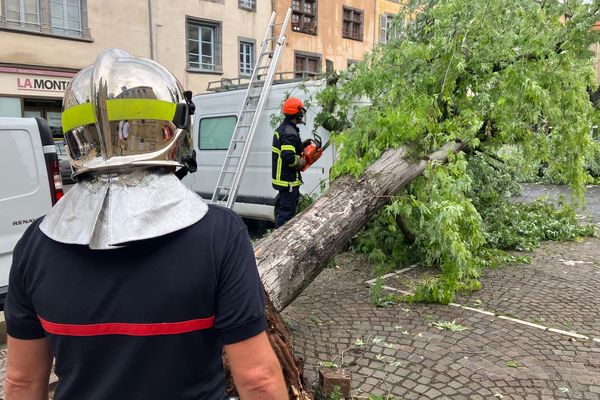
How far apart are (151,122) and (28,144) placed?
3.92 m

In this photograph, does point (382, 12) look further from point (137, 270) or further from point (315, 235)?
point (137, 270)

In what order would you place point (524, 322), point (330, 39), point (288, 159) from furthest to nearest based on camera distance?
point (330, 39) → point (288, 159) → point (524, 322)

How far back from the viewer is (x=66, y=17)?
15.3 metres

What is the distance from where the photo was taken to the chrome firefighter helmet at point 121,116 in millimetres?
1186

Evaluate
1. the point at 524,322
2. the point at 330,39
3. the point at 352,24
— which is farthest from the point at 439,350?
the point at 352,24

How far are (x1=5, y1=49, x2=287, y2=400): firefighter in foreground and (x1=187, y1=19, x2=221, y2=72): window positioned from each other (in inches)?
713

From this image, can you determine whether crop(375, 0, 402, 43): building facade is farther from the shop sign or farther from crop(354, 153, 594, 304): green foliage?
crop(354, 153, 594, 304): green foliage

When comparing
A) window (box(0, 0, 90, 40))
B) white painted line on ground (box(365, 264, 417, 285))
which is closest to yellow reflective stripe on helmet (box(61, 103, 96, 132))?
white painted line on ground (box(365, 264, 417, 285))

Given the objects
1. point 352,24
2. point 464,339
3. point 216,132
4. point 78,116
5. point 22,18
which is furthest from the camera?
point 352,24

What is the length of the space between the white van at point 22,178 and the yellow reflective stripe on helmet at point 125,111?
11.8 feet

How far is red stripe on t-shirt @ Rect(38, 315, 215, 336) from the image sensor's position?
3.69 ft

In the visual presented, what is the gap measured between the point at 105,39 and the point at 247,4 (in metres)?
6.24

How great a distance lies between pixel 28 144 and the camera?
177 inches

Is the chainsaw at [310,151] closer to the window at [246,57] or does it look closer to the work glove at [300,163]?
the work glove at [300,163]
